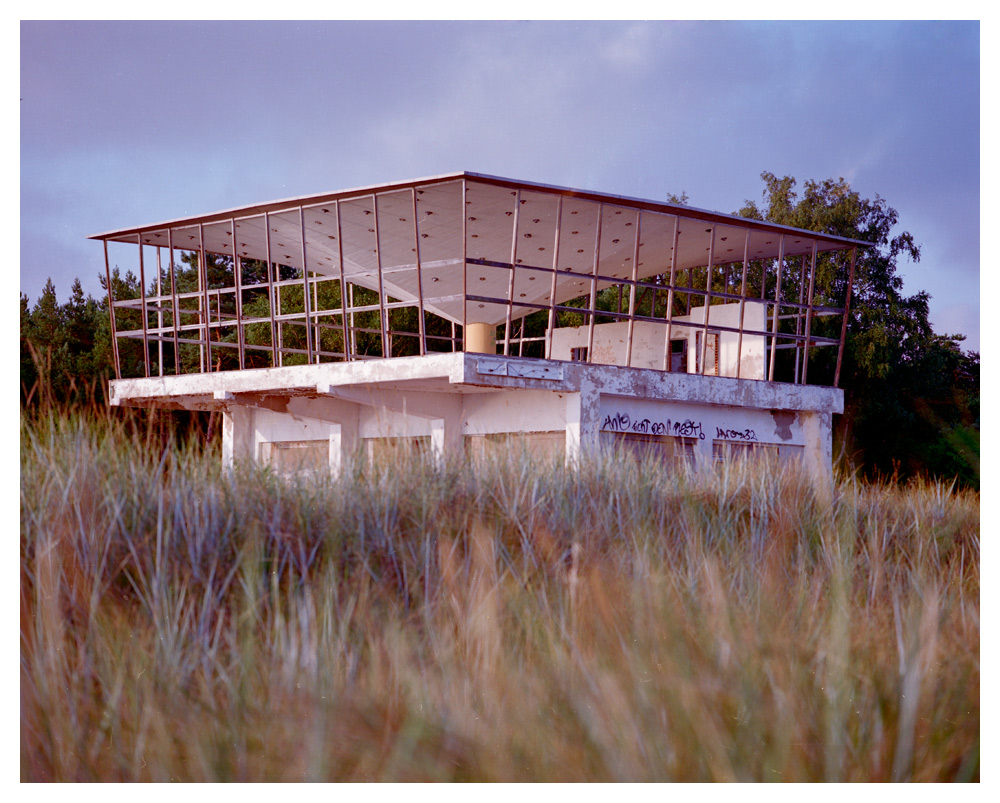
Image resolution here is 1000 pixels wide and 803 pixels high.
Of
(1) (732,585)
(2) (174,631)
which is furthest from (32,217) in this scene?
(1) (732,585)

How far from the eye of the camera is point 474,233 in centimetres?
1566

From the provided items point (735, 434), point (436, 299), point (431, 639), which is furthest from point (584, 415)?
point (431, 639)

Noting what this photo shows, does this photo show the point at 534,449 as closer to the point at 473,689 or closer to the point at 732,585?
the point at 732,585

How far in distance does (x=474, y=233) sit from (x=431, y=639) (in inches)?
446

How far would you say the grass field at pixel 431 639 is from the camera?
14.3 ft

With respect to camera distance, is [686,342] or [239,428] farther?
[686,342]

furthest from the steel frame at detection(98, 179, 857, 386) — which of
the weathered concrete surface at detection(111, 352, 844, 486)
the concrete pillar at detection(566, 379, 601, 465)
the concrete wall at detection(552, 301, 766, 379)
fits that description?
the concrete pillar at detection(566, 379, 601, 465)

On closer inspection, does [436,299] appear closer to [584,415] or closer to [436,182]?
[584,415]

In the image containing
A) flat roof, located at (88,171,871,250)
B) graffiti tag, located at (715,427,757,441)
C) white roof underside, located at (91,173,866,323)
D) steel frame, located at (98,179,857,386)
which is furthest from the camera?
graffiti tag, located at (715,427,757,441)

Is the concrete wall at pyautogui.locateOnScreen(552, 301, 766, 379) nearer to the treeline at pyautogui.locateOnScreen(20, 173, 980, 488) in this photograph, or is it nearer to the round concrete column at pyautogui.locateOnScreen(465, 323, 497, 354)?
the treeline at pyautogui.locateOnScreen(20, 173, 980, 488)

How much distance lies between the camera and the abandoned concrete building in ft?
43.1

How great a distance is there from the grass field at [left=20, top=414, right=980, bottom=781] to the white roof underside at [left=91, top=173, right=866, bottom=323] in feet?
19.2

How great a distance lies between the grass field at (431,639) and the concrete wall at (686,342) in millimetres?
11094

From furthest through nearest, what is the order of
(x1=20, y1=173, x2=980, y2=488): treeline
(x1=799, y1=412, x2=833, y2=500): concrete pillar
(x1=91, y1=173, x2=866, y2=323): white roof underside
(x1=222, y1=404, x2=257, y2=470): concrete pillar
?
(x1=20, y1=173, x2=980, y2=488): treeline < (x1=222, y1=404, x2=257, y2=470): concrete pillar < (x1=799, y1=412, x2=833, y2=500): concrete pillar < (x1=91, y1=173, x2=866, y2=323): white roof underside
